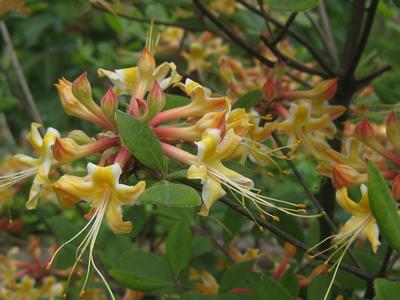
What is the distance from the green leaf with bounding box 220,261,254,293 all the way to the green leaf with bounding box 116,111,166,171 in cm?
50

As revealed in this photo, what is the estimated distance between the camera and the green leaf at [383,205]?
2.86ft

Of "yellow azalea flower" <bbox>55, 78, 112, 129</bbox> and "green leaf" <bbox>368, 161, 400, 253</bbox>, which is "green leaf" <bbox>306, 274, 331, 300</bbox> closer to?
"green leaf" <bbox>368, 161, 400, 253</bbox>

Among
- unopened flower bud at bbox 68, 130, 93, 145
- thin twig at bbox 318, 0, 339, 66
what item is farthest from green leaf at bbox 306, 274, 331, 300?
thin twig at bbox 318, 0, 339, 66

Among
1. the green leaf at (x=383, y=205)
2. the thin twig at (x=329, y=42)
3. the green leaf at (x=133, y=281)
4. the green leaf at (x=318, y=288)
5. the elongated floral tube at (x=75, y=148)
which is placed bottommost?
the green leaf at (x=133, y=281)

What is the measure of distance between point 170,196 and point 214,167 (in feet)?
0.55

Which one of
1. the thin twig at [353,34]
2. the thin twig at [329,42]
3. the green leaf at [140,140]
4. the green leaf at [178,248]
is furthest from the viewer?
the thin twig at [329,42]

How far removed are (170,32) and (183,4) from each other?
0.55 meters

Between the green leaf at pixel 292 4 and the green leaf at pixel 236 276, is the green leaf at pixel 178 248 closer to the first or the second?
the green leaf at pixel 236 276

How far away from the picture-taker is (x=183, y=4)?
1852 mm

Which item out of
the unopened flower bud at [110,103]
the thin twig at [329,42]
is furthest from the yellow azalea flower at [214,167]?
the thin twig at [329,42]

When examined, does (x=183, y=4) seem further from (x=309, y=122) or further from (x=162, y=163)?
(x=162, y=163)

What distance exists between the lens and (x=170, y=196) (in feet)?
3.00

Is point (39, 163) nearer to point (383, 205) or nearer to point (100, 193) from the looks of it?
point (100, 193)

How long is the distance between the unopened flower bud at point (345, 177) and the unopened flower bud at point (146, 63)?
1.17 feet
